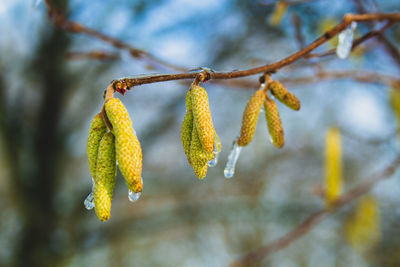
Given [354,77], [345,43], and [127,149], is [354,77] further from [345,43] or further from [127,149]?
[127,149]

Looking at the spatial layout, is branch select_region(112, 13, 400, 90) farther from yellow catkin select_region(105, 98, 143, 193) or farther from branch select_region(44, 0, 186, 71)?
branch select_region(44, 0, 186, 71)

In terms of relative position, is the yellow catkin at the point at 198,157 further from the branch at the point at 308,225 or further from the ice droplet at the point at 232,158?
the branch at the point at 308,225

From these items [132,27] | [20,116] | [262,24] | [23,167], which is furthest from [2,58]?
[262,24]

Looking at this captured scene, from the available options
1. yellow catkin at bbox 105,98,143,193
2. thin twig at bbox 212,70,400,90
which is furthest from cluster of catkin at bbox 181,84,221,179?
thin twig at bbox 212,70,400,90

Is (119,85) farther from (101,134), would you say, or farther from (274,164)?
(274,164)

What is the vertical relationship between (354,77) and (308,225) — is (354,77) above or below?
above

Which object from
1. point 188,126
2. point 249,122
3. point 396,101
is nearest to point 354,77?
point 396,101

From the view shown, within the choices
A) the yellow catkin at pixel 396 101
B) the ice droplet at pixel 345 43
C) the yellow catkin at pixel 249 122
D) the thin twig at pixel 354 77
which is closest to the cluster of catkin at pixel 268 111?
the yellow catkin at pixel 249 122
